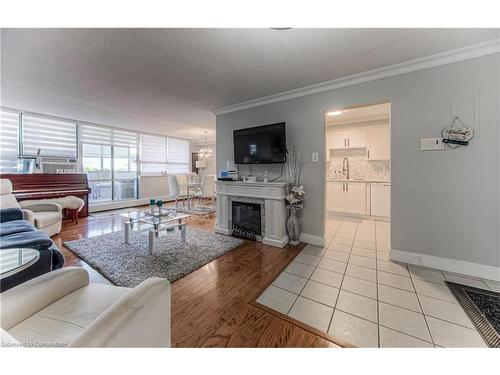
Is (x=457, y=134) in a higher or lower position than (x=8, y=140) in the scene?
lower

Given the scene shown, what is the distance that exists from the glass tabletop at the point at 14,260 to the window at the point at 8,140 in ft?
12.9

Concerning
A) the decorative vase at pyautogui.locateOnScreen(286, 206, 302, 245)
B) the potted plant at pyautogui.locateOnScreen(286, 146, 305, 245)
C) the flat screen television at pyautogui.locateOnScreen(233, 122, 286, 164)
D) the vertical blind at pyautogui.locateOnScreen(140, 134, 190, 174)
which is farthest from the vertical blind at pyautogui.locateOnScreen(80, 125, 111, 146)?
the decorative vase at pyautogui.locateOnScreen(286, 206, 302, 245)

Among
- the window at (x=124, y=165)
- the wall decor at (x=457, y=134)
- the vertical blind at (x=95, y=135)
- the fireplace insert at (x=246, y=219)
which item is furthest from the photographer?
the window at (x=124, y=165)

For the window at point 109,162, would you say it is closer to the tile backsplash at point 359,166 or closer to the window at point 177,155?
the window at point 177,155

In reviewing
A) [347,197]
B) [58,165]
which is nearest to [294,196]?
[347,197]

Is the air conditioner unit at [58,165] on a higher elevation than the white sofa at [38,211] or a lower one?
higher

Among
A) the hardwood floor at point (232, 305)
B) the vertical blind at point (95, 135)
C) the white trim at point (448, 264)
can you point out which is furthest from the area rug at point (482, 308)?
the vertical blind at point (95, 135)

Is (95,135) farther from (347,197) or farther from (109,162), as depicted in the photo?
(347,197)

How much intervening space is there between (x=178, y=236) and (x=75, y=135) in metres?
4.18

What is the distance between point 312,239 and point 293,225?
35 cm

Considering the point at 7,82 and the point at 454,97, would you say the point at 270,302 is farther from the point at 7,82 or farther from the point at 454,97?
the point at 7,82

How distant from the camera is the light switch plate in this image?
2164mm

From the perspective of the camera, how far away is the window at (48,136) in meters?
4.21

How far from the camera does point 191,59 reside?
6.96ft
